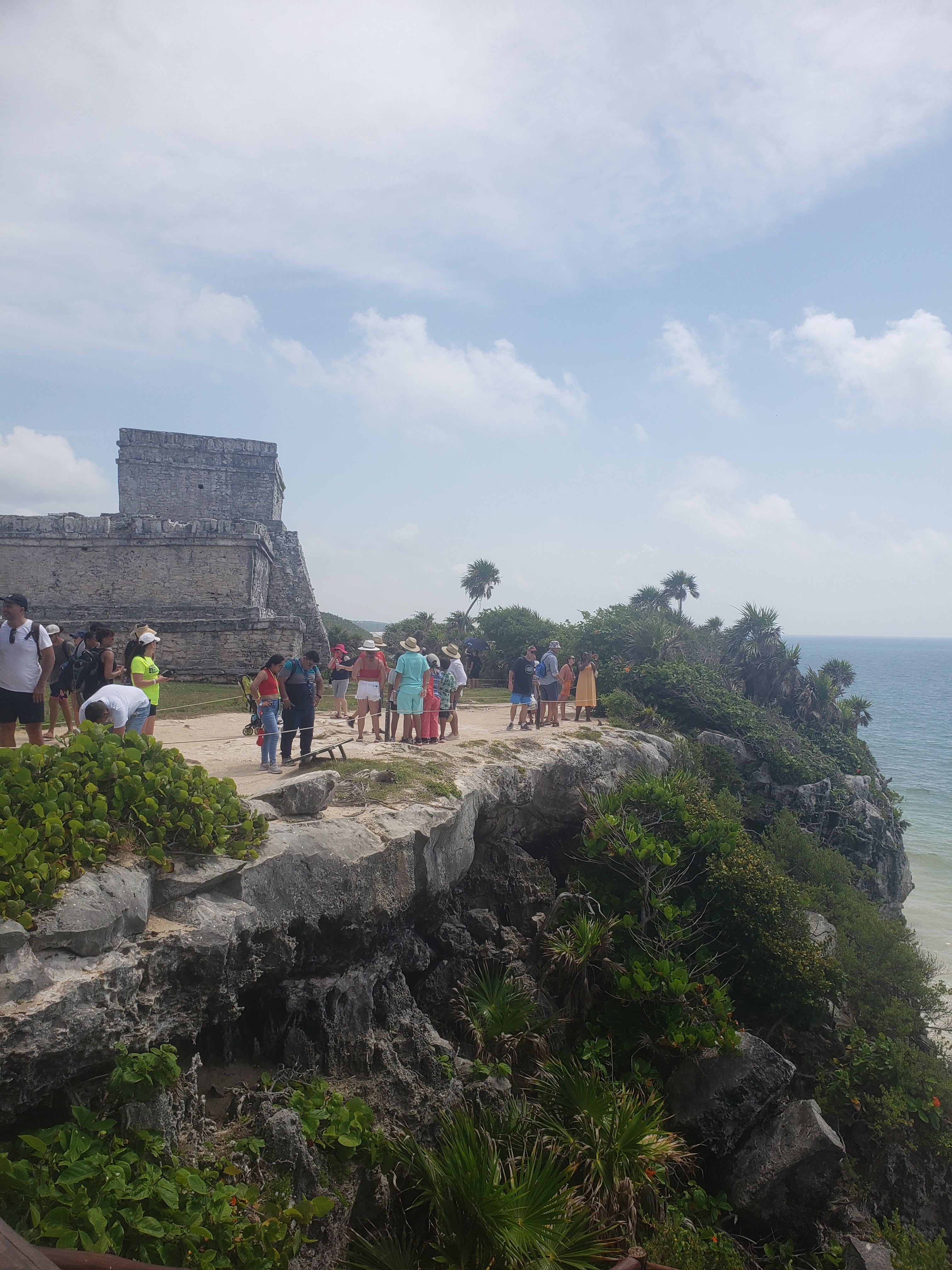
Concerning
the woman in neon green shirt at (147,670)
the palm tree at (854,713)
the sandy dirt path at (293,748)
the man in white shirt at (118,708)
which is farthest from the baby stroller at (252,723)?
the palm tree at (854,713)

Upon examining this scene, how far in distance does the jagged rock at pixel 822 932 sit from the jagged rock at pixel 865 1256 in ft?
11.1

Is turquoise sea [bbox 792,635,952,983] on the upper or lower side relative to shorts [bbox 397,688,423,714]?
lower

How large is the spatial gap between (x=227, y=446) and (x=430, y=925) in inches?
861

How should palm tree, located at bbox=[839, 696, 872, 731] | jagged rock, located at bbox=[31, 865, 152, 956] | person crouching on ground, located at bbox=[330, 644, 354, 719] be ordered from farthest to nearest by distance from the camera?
1. palm tree, located at bbox=[839, 696, 872, 731]
2. person crouching on ground, located at bbox=[330, 644, 354, 719]
3. jagged rock, located at bbox=[31, 865, 152, 956]

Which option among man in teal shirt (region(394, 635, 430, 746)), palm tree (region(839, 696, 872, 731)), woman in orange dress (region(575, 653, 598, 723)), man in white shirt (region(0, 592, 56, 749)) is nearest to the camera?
man in white shirt (region(0, 592, 56, 749))

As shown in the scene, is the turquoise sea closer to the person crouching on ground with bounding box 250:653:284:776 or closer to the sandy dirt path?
the sandy dirt path

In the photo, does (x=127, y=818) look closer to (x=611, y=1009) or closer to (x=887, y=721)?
(x=611, y=1009)

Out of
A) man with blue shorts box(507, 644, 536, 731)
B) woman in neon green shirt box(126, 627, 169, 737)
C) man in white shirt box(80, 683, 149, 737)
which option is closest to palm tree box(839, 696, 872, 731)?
man with blue shorts box(507, 644, 536, 731)

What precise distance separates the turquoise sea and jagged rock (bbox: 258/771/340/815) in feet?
59.5

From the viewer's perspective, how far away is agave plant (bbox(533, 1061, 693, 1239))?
6.02m

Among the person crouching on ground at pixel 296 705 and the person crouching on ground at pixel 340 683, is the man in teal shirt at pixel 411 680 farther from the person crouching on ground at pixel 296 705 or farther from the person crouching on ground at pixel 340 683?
the person crouching on ground at pixel 340 683

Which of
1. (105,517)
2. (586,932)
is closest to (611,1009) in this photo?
(586,932)

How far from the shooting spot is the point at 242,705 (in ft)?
46.8

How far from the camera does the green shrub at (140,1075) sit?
4.56 m
